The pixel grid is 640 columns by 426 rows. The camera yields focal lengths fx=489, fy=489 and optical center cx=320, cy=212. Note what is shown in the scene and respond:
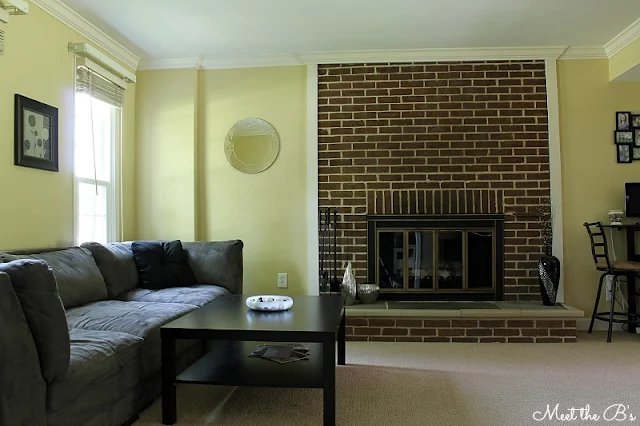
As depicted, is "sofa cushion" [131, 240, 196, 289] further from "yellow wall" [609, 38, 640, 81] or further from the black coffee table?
"yellow wall" [609, 38, 640, 81]

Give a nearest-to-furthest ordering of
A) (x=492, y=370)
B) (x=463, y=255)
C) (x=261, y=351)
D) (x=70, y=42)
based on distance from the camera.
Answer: (x=261, y=351)
(x=492, y=370)
(x=70, y=42)
(x=463, y=255)

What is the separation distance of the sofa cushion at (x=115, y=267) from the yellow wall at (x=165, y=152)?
31.3 inches

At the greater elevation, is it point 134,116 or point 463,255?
point 134,116

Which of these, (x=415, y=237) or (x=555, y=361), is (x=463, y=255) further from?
(x=555, y=361)

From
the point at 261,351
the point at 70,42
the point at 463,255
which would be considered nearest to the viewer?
the point at 261,351

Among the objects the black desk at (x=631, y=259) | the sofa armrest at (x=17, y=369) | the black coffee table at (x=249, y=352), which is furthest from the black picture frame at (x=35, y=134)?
the black desk at (x=631, y=259)

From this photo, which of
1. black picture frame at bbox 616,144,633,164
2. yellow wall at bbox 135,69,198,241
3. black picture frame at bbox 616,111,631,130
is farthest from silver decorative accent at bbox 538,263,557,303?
yellow wall at bbox 135,69,198,241

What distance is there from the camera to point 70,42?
332 cm

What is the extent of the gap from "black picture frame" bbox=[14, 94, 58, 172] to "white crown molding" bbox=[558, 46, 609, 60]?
3.88m

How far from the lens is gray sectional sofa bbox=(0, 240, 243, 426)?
1555mm

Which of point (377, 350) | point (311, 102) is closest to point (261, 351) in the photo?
point (377, 350)

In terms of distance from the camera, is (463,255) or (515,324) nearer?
(515,324)

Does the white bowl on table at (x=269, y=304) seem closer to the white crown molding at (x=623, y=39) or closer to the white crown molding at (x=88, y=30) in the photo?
the white crown molding at (x=88, y=30)

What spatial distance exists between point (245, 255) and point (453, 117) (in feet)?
6.86
